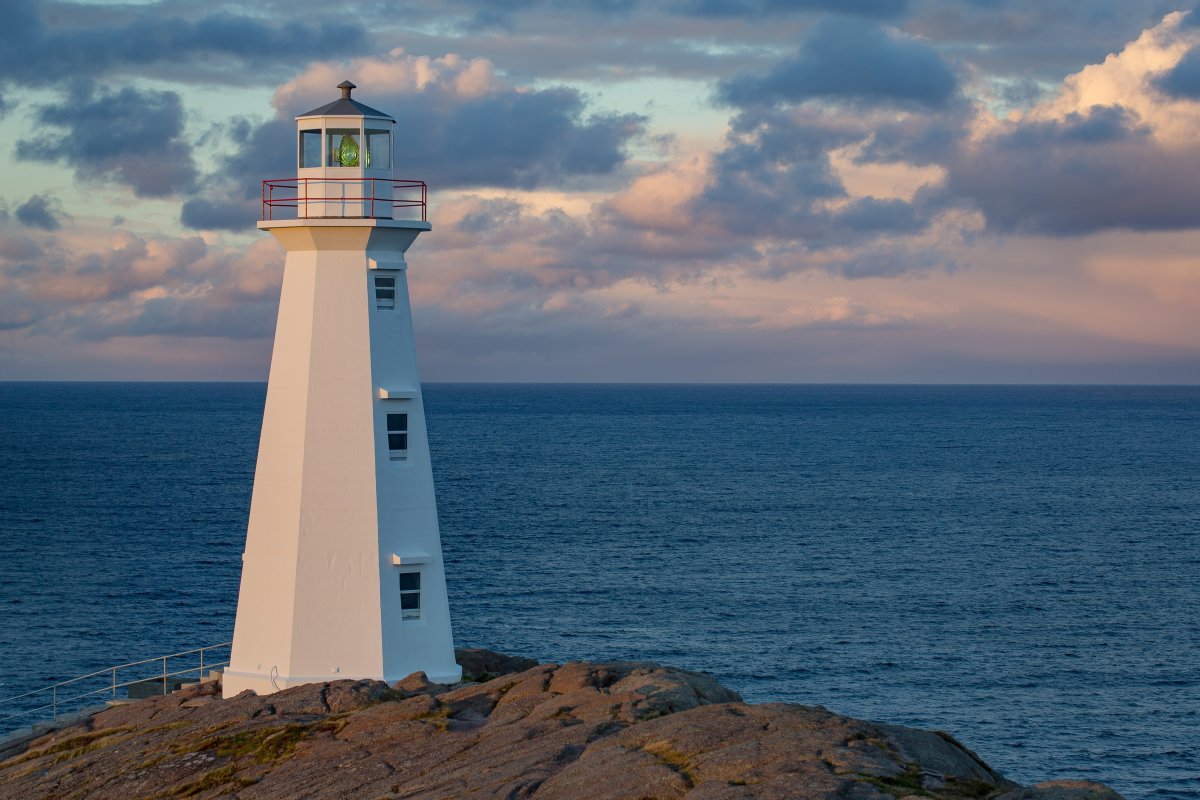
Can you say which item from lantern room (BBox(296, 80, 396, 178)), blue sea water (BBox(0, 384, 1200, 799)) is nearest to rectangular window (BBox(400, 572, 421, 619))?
lantern room (BBox(296, 80, 396, 178))

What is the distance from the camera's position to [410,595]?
25828 mm

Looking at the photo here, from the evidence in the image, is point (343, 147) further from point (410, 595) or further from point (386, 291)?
point (410, 595)

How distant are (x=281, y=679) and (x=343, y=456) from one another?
4.49 m

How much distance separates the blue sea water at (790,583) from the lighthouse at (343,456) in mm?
24596

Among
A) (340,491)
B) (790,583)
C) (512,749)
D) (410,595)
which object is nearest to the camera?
(512,749)

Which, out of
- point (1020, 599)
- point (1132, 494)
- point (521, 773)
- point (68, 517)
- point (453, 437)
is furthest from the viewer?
point (453, 437)

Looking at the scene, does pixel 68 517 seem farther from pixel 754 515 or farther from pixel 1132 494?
pixel 1132 494

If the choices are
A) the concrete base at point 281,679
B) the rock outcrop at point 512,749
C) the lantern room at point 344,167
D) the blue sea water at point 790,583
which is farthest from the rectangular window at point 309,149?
the blue sea water at point 790,583

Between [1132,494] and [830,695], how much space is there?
7168 centimetres

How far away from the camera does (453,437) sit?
602ft

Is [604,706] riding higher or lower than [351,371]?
lower

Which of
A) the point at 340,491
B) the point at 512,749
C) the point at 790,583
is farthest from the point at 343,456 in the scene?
the point at 790,583

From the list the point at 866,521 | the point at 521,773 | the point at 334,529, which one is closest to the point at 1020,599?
the point at 866,521

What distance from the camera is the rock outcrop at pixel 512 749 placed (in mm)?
16562
